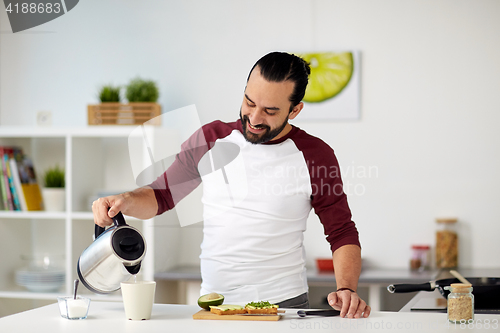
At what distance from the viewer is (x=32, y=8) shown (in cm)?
339

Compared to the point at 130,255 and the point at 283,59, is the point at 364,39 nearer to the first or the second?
the point at 283,59

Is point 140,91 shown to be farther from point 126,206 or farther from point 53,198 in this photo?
point 126,206

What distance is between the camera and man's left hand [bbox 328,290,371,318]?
138 cm

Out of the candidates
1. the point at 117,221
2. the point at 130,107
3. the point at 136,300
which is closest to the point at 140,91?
the point at 130,107

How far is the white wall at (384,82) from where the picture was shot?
115 inches

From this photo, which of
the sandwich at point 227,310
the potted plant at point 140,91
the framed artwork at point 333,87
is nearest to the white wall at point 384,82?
the framed artwork at point 333,87

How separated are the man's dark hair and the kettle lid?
0.64m

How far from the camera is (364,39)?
300 cm

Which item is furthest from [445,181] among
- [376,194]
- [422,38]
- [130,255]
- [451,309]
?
[130,255]

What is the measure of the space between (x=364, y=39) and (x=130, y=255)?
2.13m

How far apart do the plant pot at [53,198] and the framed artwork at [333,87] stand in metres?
1.43

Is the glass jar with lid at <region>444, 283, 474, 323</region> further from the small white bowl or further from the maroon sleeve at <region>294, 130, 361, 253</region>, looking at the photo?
the small white bowl

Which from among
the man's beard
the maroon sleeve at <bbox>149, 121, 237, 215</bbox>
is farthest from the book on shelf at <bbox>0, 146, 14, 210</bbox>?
the man's beard

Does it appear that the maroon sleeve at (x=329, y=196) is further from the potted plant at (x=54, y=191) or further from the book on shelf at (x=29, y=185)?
the book on shelf at (x=29, y=185)
